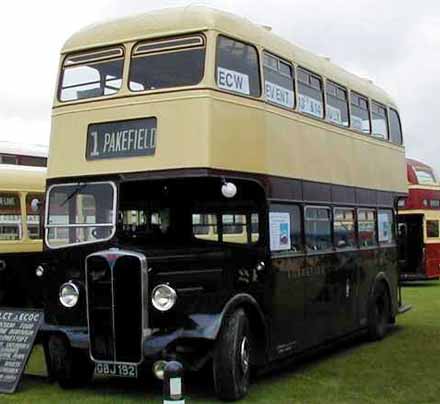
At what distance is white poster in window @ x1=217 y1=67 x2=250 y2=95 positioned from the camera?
29.3 feet

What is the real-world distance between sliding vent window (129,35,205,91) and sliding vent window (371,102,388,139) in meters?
5.36

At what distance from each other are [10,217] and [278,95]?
199 inches

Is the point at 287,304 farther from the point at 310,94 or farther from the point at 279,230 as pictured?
the point at 310,94

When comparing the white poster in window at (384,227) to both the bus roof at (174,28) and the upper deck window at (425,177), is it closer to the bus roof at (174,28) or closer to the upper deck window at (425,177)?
the bus roof at (174,28)

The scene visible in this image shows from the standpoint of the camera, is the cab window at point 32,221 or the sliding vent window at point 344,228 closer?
the sliding vent window at point 344,228

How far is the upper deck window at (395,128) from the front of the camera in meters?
14.6

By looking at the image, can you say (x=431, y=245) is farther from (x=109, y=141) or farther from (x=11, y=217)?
(x=109, y=141)

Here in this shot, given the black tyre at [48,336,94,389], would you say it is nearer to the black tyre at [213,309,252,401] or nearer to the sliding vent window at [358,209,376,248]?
the black tyre at [213,309,252,401]

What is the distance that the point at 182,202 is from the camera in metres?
10.0

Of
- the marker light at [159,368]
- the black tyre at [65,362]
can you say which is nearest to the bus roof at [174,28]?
the black tyre at [65,362]

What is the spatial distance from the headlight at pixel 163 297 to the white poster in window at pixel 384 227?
6.11m

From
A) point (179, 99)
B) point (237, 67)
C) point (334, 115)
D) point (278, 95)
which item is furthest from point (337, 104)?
point (179, 99)

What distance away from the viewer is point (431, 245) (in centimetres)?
2603

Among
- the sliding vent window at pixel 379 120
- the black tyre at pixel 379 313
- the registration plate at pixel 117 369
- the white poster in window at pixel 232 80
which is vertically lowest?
the registration plate at pixel 117 369
